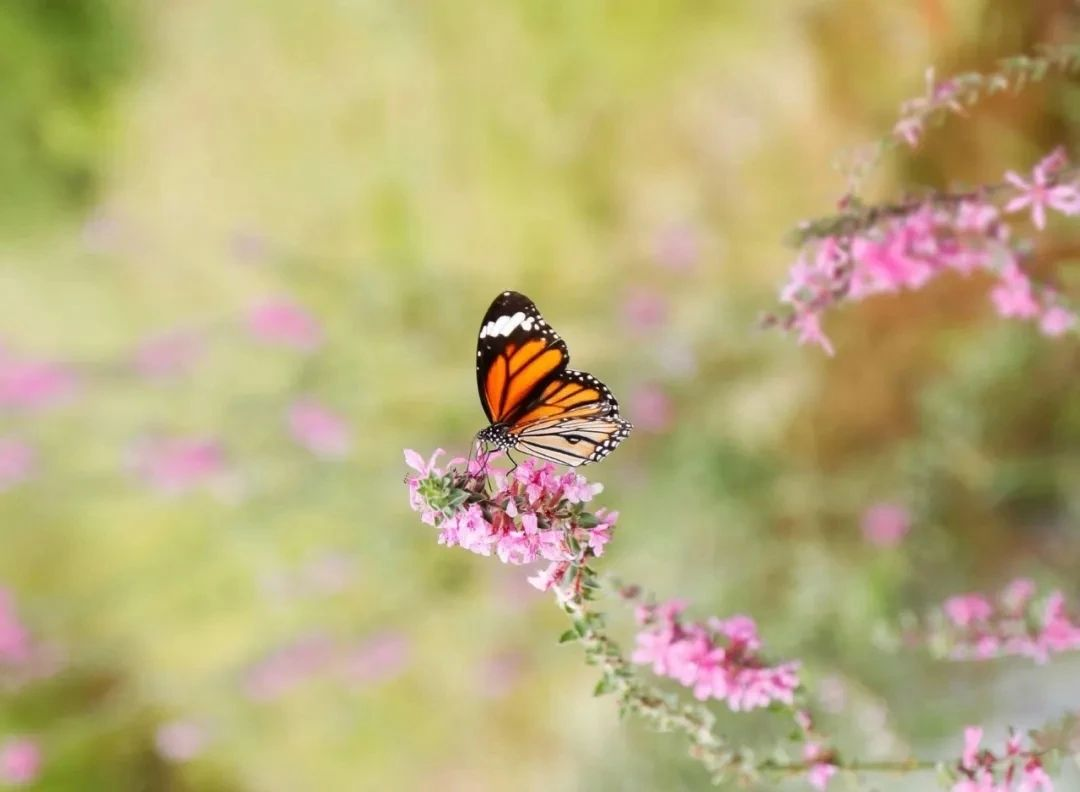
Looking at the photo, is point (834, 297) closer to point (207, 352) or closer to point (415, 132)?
point (415, 132)

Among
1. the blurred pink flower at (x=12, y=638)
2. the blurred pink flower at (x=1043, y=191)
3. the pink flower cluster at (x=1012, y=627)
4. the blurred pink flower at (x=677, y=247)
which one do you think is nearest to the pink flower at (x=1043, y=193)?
the blurred pink flower at (x=1043, y=191)

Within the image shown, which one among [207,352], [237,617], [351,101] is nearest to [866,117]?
[351,101]

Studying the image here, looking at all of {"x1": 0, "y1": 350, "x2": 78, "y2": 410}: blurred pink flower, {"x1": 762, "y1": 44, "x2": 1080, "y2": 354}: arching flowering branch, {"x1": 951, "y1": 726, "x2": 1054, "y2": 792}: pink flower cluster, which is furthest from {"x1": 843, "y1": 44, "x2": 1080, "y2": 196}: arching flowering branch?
{"x1": 0, "y1": 350, "x2": 78, "y2": 410}: blurred pink flower

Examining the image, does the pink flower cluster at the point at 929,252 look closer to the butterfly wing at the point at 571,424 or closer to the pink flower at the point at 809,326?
the pink flower at the point at 809,326

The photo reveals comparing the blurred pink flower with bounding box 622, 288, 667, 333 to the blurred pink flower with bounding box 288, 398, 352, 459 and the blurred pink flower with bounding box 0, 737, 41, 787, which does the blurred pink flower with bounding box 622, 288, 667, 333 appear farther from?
the blurred pink flower with bounding box 0, 737, 41, 787

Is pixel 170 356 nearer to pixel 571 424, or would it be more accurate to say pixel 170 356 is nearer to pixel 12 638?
pixel 12 638
